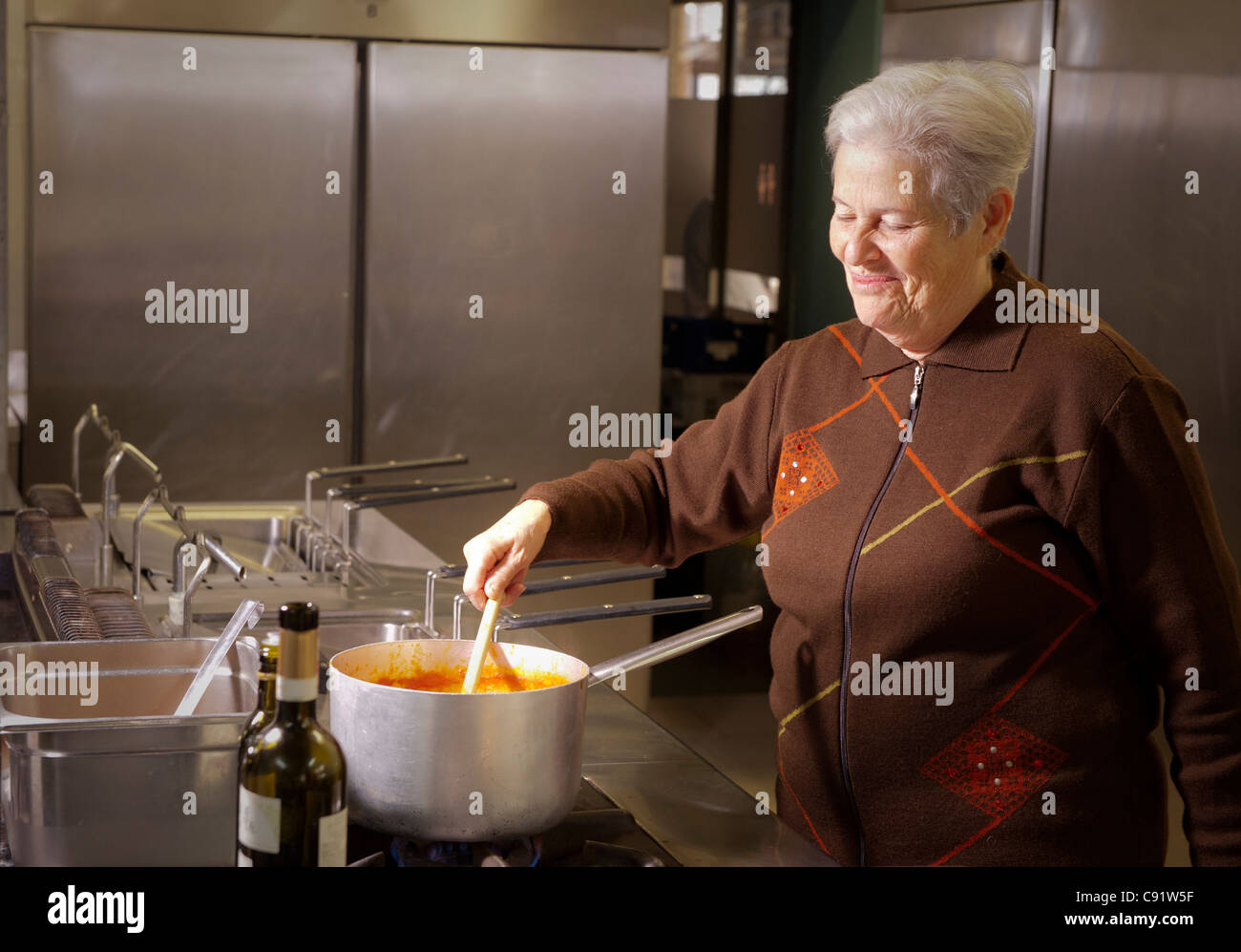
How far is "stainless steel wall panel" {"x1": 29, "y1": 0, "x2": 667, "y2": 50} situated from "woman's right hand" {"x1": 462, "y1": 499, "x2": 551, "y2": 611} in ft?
8.23

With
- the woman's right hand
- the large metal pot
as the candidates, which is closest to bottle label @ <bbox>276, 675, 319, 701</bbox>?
the large metal pot

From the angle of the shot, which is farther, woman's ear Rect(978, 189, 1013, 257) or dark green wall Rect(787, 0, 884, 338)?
dark green wall Rect(787, 0, 884, 338)

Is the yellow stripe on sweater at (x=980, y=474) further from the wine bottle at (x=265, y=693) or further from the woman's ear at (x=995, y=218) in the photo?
the wine bottle at (x=265, y=693)

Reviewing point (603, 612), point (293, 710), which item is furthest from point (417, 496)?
point (293, 710)

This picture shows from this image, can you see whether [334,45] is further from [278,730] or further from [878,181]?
[278,730]

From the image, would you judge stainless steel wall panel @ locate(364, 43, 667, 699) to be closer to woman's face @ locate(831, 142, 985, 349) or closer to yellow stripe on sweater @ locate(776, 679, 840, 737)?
→ yellow stripe on sweater @ locate(776, 679, 840, 737)

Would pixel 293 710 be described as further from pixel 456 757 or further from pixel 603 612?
pixel 603 612

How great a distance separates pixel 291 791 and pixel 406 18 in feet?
9.82

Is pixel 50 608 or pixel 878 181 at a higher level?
pixel 878 181

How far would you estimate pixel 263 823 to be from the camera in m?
0.89

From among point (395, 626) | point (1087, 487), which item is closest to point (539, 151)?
point (395, 626)

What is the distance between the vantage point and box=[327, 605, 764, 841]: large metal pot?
0.99 meters
